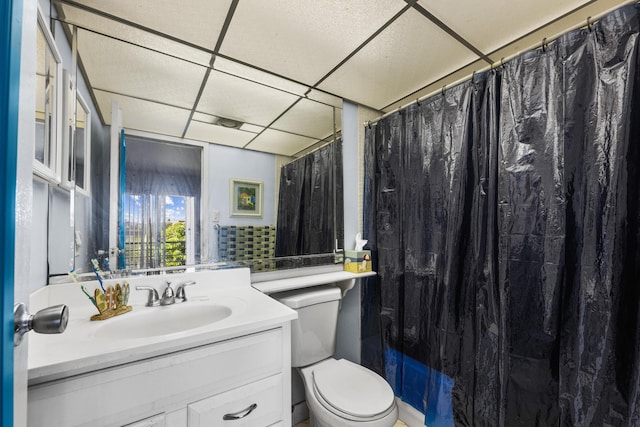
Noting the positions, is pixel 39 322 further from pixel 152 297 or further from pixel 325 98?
pixel 325 98

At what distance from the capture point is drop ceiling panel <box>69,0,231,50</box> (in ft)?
3.34

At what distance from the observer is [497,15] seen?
110 cm

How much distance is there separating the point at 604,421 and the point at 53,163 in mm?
2141

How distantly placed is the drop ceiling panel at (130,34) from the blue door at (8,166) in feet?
2.86

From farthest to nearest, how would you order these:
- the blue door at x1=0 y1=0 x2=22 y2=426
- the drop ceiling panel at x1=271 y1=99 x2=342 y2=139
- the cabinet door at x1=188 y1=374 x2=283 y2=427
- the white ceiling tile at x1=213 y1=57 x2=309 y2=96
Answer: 1. the drop ceiling panel at x1=271 y1=99 x2=342 y2=139
2. the white ceiling tile at x1=213 y1=57 x2=309 y2=96
3. the cabinet door at x1=188 y1=374 x2=283 y2=427
4. the blue door at x1=0 y1=0 x2=22 y2=426

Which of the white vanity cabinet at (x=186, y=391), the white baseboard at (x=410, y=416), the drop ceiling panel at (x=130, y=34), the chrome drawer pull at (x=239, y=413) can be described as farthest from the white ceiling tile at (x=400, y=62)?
the white baseboard at (x=410, y=416)

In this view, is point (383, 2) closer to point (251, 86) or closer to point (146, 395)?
point (251, 86)

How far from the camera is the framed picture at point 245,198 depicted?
1.50 meters

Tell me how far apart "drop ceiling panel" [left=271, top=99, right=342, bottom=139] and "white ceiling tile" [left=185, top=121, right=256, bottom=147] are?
0.24 metres

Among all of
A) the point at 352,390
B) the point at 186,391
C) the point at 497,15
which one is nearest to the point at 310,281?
the point at 352,390

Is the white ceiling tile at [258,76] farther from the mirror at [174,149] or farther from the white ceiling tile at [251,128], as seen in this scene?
the white ceiling tile at [251,128]

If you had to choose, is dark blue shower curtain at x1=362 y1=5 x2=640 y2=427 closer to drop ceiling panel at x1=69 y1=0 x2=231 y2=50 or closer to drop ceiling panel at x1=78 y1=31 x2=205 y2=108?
drop ceiling panel at x1=69 y1=0 x2=231 y2=50

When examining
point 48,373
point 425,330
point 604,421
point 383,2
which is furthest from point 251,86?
point 604,421

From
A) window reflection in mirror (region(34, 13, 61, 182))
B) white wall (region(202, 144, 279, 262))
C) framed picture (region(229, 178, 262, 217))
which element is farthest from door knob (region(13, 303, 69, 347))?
framed picture (region(229, 178, 262, 217))
